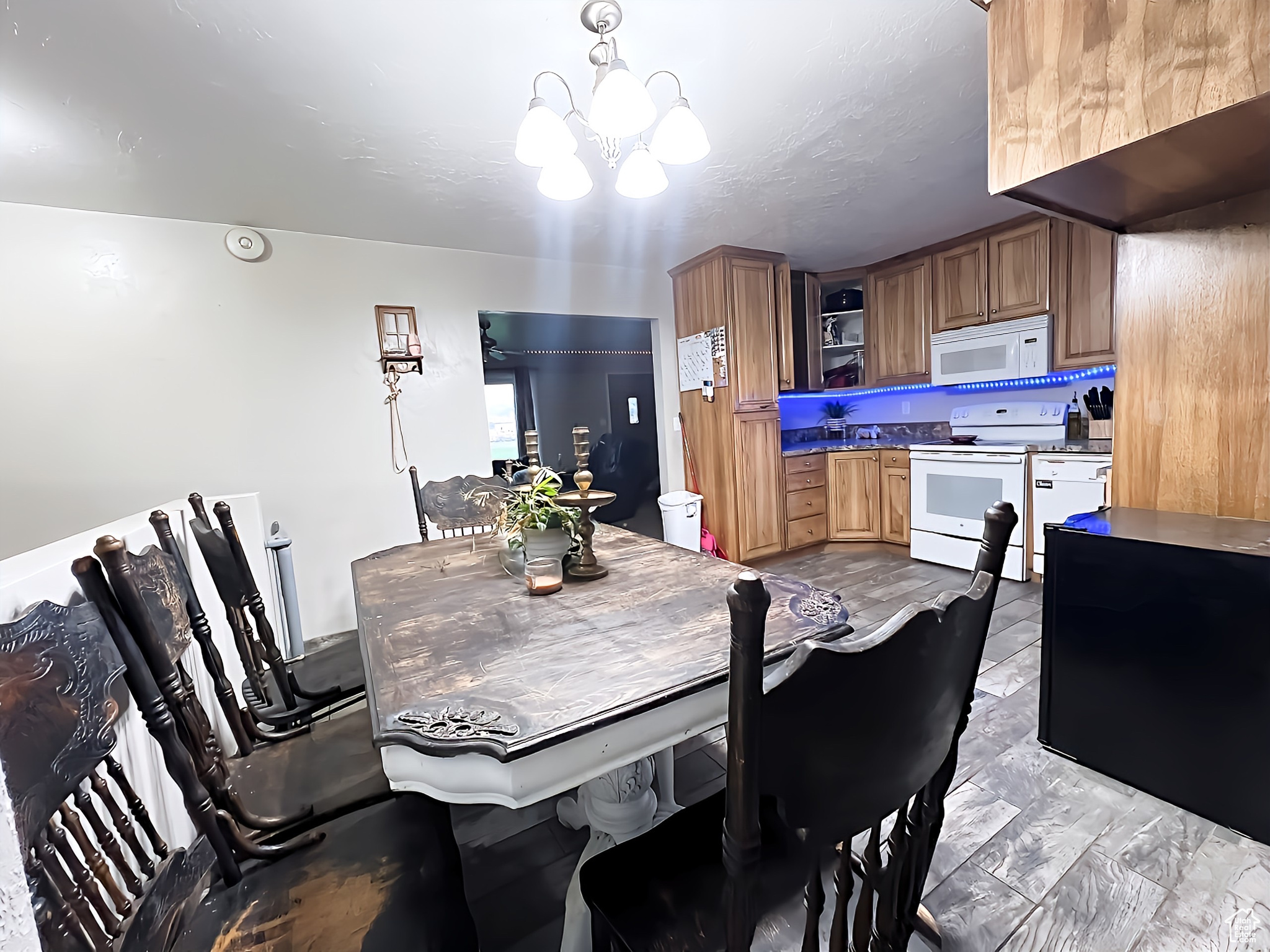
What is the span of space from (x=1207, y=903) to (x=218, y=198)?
4155 millimetres

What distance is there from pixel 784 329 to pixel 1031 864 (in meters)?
3.38

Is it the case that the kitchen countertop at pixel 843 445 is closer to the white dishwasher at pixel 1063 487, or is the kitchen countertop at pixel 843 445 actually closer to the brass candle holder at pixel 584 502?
the white dishwasher at pixel 1063 487

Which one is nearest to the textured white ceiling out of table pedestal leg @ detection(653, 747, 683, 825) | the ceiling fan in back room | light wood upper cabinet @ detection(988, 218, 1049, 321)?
the ceiling fan in back room

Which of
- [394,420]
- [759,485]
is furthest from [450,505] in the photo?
[759,485]

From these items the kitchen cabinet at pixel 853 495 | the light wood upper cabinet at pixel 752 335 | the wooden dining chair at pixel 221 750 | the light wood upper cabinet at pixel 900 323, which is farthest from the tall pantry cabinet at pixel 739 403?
the wooden dining chair at pixel 221 750

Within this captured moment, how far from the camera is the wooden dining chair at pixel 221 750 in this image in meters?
0.81

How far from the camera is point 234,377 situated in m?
2.71

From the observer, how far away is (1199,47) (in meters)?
1.09

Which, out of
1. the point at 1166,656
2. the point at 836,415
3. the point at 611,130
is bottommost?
the point at 1166,656

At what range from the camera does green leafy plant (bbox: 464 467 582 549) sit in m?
1.41

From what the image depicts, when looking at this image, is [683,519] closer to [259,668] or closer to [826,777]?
[259,668]

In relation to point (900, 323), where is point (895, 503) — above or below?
below

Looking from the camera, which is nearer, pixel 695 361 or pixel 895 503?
pixel 695 361

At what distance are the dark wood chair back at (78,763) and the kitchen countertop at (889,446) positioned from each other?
3.82 meters
